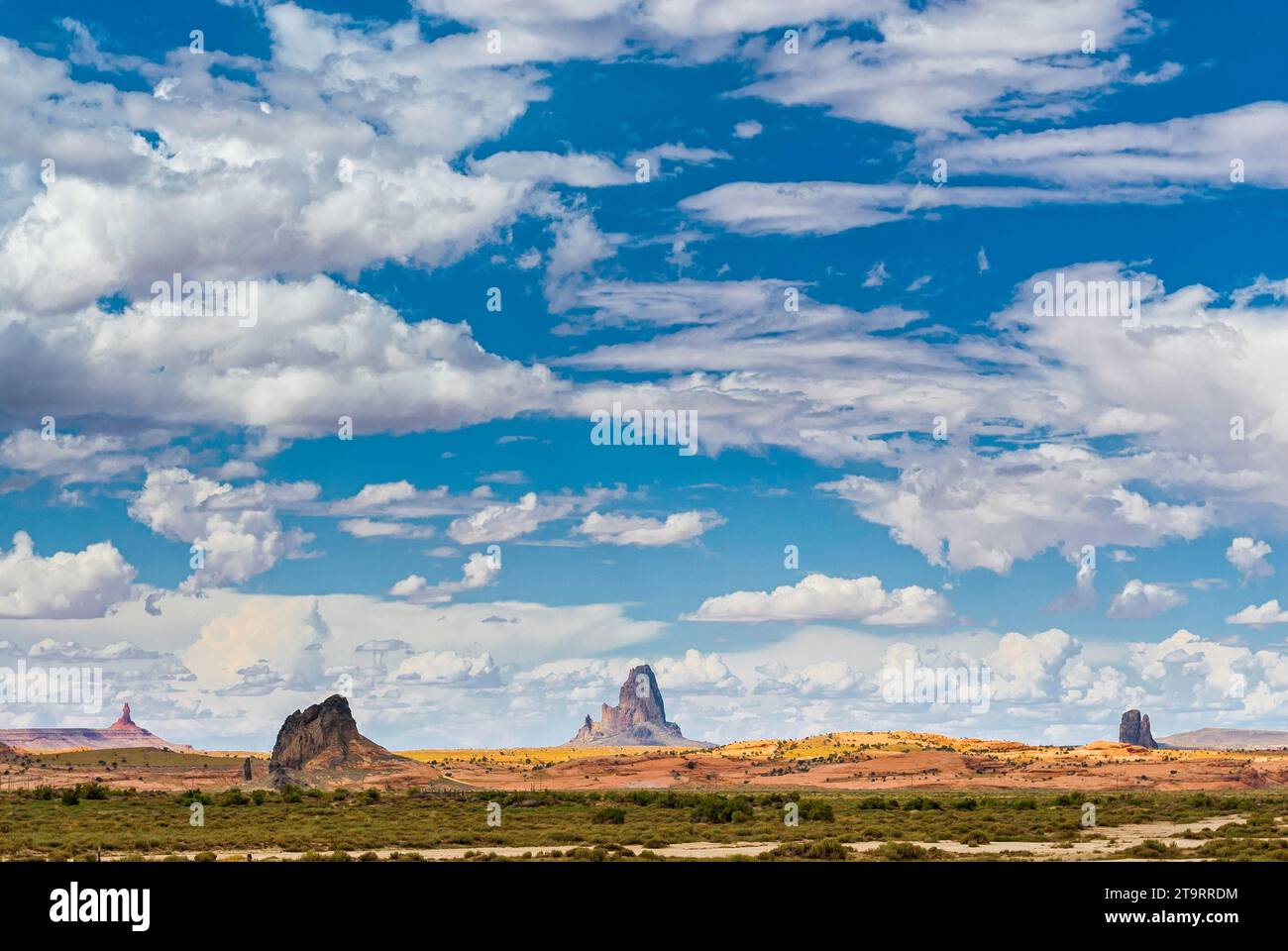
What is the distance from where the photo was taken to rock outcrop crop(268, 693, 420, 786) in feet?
497

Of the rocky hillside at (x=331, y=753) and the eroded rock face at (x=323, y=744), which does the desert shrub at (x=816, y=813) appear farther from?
the eroded rock face at (x=323, y=744)

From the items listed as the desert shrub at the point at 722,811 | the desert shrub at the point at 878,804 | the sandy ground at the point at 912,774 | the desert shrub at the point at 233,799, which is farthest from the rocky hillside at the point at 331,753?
the desert shrub at the point at 722,811

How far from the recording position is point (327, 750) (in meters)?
156

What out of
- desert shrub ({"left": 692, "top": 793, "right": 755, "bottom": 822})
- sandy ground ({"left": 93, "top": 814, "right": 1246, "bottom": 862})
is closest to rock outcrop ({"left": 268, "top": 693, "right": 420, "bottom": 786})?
desert shrub ({"left": 692, "top": 793, "right": 755, "bottom": 822})

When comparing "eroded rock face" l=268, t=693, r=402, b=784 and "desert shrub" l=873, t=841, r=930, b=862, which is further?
"eroded rock face" l=268, t=693, r=402, b=784

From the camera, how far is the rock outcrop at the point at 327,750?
497ft

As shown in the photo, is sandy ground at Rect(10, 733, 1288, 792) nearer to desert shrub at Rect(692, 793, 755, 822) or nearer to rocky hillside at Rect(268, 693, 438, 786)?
rocky hillside at Rect(268, 693, 438, 786)

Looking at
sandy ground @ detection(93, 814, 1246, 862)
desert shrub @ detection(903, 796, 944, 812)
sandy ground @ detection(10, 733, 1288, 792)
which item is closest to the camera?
sandy ground @ detection(93, 814, 1246, 862)

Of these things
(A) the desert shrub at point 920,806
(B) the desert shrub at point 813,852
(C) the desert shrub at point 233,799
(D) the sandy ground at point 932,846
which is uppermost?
(B) the desert shrub at point 813,852

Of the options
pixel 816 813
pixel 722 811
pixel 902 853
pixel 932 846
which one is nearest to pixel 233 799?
pixel 722 811

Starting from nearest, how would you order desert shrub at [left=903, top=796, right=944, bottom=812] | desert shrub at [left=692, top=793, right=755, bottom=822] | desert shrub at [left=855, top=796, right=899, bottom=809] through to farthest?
desert shrub at [left=692, top=793, right=755, bottom=822], desert shrub at [left=903, top=796, right=944, bottom=812], desert shrub at [left=855, top=796, right=899, bottom=809]
